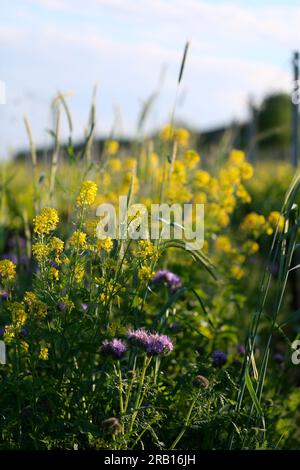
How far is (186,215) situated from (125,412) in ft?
5.36

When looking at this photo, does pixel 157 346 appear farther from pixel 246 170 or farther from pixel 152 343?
pixel 246 170

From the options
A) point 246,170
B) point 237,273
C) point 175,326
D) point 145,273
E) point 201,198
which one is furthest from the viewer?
point 201,198

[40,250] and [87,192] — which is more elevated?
[87,192]

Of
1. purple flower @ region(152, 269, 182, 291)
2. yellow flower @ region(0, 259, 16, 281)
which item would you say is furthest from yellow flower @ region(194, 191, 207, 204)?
yellow flower @ region(0, 259, 16, 281)

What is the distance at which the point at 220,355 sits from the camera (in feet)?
8.81

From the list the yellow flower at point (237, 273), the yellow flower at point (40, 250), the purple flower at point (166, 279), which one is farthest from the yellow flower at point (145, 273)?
the yellow flower at point (237, 273)

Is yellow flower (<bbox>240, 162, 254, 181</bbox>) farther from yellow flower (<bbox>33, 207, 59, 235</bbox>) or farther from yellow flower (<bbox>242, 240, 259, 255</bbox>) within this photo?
yellow flower (<bbox>33, 207, 59, 235</bbox>)

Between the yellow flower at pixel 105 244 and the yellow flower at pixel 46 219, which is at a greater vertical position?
the yellow flower at pixel 46 219

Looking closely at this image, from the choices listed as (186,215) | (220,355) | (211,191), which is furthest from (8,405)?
(211,191)

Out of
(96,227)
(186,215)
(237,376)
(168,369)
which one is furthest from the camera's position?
(186,215)

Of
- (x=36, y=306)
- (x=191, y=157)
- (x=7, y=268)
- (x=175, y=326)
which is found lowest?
(x=175, y=326)

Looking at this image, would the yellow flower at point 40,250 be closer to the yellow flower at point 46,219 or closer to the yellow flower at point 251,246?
the yellow flower at point 46,219

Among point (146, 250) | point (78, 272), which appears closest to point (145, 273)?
point (146, 250)
